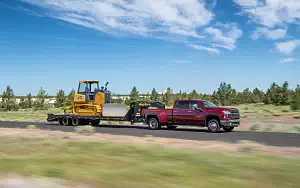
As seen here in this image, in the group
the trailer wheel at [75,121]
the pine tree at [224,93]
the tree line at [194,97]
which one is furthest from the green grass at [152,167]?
the pine tree at [224,93]

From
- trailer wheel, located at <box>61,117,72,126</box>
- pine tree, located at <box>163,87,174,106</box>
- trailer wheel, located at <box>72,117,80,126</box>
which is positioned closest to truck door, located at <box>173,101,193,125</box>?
trailer wheel, located at <box>72,117,80,126</box>

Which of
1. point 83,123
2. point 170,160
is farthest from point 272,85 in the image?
point 170,160

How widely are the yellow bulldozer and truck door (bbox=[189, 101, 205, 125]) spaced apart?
3.68 m

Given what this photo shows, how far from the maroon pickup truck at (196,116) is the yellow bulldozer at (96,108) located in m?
1.34

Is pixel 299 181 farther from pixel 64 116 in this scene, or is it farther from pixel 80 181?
pixel 64 116

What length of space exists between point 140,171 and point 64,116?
23.1 metres

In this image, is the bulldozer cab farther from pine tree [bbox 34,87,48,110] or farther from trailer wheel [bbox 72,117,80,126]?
pine tree [bbox 34,87,48,110]

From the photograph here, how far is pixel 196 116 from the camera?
2384 centimetres

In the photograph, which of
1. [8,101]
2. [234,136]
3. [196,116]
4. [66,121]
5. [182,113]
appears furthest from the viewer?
[8,101]

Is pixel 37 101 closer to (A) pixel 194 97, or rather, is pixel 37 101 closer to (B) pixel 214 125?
(A) pixel 194 97

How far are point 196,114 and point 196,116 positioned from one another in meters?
0.13

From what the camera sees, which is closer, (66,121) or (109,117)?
(109,117)

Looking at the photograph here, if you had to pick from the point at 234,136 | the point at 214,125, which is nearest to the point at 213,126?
the point at 214,125

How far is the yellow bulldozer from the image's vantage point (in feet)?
90.2
